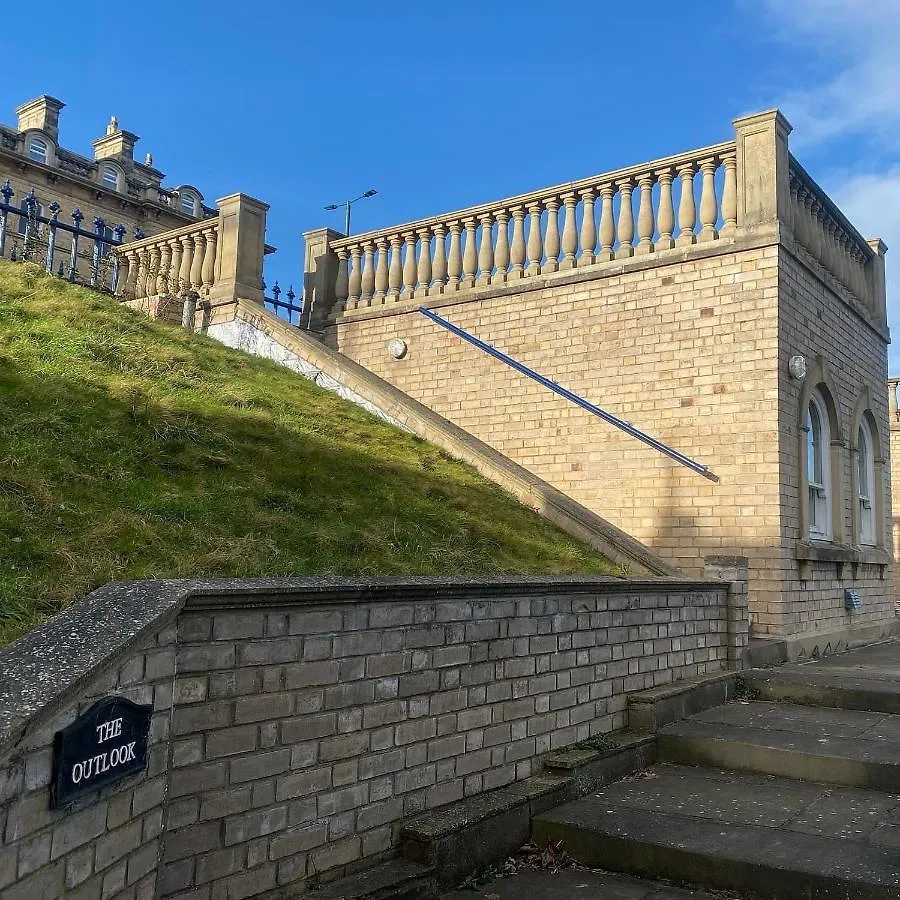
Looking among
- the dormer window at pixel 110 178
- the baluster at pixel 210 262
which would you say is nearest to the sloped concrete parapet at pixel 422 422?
the baluster at pixel 210 262

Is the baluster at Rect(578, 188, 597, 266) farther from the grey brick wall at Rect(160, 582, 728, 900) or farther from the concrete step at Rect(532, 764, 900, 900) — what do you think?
the concrete step at Rect(532, 764, 900, 900)

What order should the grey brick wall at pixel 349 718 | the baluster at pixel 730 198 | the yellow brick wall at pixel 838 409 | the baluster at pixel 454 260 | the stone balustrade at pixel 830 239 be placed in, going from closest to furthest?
the grey brick wall at pixel 349 718 → the yellow brick wall at pixel 838 409 → the baluster at pixel 730 198 → the stone balustrade at pixel 830 239 → the baluster at pixel 454 260

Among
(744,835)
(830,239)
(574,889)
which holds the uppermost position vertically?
Result: (830,239)

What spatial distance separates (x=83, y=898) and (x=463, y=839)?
2408 millimetres

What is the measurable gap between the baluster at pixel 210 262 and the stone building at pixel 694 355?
7.38 ft

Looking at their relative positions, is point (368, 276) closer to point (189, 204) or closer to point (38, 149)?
point (38, 149)

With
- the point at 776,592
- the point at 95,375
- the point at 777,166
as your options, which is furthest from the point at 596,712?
the point at 777,166

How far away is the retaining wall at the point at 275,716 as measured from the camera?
298cm

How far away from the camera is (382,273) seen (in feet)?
46.3

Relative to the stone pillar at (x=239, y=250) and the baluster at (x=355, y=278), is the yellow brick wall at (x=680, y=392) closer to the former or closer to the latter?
the baluster at (x=355, y=278)

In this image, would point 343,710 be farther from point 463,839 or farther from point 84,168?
point 84,168

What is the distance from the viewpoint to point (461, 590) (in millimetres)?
5375

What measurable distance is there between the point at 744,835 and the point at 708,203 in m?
7.91

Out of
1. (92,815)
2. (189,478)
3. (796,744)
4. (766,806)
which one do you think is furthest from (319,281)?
(92,815)
